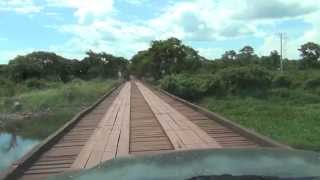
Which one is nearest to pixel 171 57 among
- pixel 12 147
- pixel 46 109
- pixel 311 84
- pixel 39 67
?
pixel 311 84

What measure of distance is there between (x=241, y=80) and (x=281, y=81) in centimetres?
669

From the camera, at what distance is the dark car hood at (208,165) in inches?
124

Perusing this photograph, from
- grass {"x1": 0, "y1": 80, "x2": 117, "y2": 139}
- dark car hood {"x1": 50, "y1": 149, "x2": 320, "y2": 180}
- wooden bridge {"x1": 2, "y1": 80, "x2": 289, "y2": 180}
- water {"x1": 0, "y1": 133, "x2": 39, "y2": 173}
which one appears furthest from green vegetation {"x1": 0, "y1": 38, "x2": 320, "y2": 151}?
dark car hood {"x1": 50, "y1": 149, "x2": 320, "y2": 180}

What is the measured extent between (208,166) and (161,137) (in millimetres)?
8812

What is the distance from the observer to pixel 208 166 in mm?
3357

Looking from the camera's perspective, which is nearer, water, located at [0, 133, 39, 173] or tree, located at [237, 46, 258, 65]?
water, located at [0, 133, 39, 173]

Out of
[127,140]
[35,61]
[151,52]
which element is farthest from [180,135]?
[35,61]

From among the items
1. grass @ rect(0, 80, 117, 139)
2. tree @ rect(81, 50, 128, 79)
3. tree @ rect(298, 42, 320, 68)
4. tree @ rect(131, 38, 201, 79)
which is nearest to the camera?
grass @ rect(0, 80, 117, 139)

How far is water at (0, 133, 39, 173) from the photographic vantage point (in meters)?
14.1

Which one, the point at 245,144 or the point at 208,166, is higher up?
the point at 208,166

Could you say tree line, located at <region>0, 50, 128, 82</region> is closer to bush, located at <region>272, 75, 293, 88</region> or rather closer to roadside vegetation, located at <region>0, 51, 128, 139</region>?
roadside vegetation, located at <region>0, 51, 128, 139</region>

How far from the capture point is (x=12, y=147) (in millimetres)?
17172

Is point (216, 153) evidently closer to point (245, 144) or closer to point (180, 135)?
point (245, 144)

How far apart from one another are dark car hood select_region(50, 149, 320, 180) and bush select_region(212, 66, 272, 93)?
1394 inches
